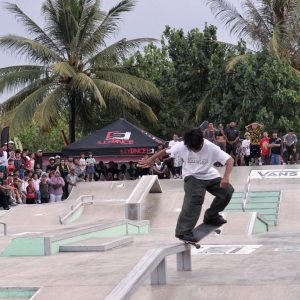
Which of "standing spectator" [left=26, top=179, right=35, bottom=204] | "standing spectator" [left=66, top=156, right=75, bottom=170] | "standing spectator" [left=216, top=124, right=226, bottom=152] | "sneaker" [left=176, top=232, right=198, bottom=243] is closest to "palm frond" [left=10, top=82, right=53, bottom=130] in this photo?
"standing spectator" [left=66, top=156, right=75, bottom=170]

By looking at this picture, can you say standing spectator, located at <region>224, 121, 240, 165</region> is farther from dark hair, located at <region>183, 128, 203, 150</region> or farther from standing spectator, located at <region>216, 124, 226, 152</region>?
dark hair, located at <region>183, 128, 203, 150</region>

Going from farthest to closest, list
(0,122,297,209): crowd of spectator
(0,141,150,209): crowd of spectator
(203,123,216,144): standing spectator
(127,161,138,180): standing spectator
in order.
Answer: (127,161,138,180): standing spectator → (203,123,216,144): standing spectator → (0,122,297,209): crowd of spectator → (0,141,150,209): crowd of spectator

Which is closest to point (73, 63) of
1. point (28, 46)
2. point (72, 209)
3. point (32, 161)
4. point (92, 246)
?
point (28, 46)

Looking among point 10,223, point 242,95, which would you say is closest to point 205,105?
point 242,95

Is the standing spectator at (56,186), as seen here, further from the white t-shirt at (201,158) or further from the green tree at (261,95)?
the white t-shirt at (201,158)

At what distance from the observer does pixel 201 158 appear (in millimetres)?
8133

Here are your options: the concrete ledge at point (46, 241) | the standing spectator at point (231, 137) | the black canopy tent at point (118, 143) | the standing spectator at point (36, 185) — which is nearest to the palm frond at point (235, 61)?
the black canopy tent at point (118, 143)

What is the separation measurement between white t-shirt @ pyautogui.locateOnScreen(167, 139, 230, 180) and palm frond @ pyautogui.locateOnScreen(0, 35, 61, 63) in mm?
24431

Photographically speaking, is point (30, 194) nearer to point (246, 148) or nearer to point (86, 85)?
point (246, 148)

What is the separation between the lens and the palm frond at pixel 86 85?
31.0 m

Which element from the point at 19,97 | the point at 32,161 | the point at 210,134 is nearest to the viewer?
the point at 210,134

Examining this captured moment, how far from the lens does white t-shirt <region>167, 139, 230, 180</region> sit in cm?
810

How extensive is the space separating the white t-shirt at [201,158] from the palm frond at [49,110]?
894 inches

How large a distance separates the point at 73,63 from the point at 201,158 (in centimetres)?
2547
